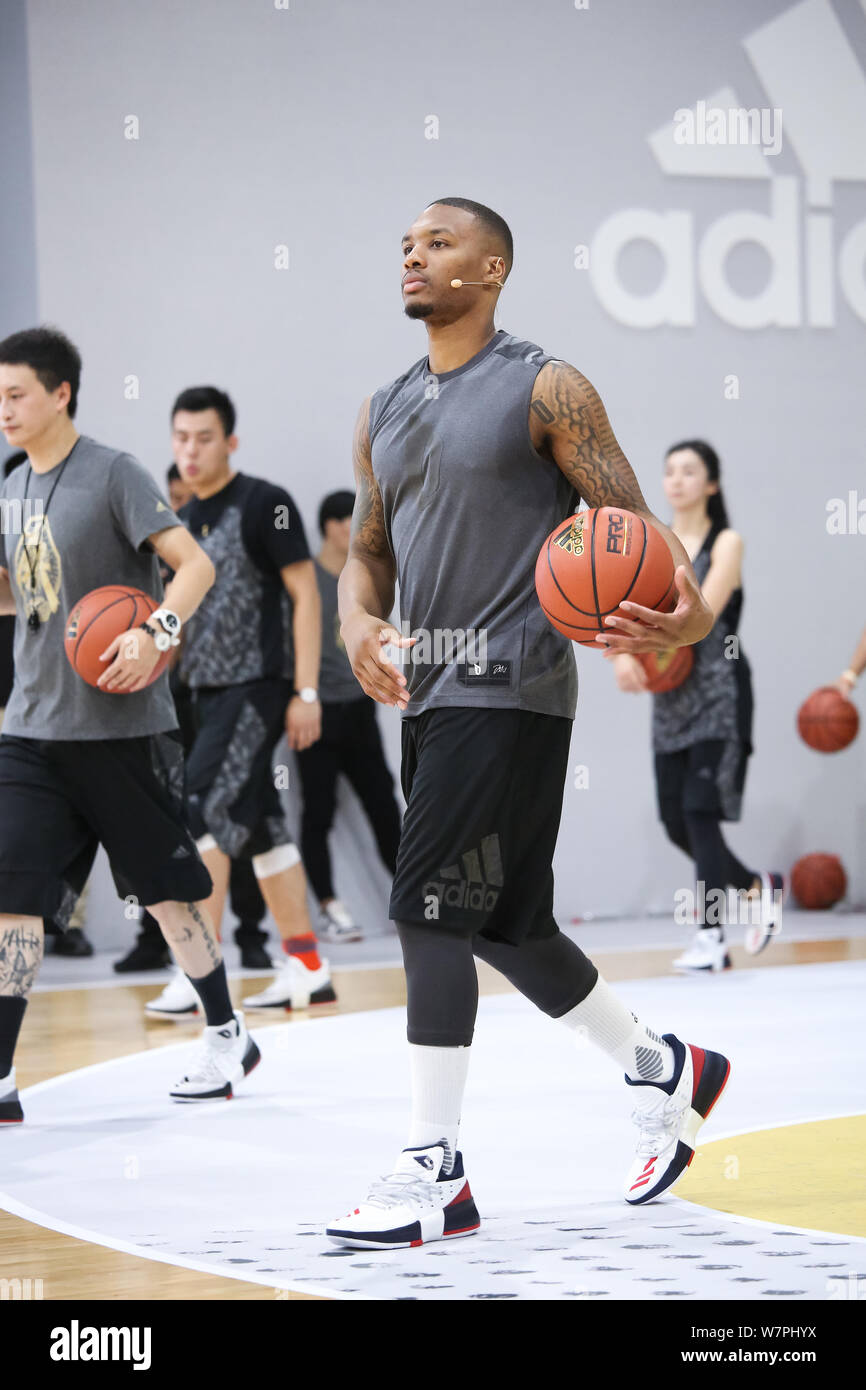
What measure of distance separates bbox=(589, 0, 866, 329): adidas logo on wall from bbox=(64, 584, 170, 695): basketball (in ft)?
19.1

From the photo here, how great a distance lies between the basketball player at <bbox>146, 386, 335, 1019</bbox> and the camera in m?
6.17

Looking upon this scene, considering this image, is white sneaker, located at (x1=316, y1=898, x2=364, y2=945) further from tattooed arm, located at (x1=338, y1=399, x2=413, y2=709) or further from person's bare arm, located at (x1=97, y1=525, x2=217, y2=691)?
tattooed arm, located at (x1=338, y1=399, x2=413, y2=709)

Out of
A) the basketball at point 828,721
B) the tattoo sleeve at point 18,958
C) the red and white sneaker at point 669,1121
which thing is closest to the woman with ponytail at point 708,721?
the basketball at point 828,721

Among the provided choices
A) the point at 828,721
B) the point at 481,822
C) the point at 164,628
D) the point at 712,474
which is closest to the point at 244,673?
the point at 164,628

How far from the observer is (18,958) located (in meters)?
4.36

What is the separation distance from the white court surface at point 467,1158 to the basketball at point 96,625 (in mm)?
1134

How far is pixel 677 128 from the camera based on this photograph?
32.0ft

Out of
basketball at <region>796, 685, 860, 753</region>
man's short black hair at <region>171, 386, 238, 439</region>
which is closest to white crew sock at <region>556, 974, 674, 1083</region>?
man's short black hair at <region>171, 386, 238, 439</region>

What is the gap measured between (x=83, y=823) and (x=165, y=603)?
0.60m

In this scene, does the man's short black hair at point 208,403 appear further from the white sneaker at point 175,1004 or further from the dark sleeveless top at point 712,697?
the dark sleeveless top at point 712,697

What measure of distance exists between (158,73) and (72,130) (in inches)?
21.2

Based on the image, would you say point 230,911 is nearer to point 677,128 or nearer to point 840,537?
point 840,537

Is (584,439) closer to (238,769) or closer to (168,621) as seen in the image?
(168,621)

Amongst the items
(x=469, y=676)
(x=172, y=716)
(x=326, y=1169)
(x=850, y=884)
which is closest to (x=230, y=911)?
(x=850, y=884)
